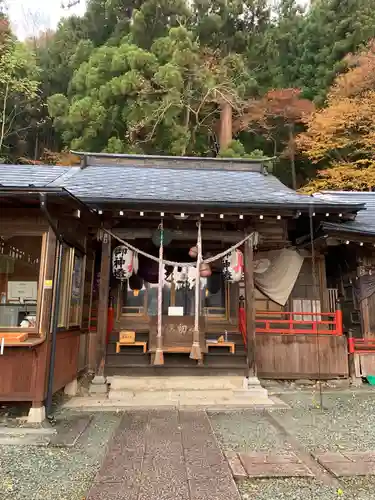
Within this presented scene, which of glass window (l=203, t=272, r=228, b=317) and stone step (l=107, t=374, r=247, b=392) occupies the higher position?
glass window (l=203, t=272, r=228, b=317)

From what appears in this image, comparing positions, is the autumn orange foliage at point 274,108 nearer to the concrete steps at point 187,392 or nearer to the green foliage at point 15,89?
the green foliage at point 15,89

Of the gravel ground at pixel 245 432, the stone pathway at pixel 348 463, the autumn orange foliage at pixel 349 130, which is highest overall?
the autumn orange foliage at pixel 349 130

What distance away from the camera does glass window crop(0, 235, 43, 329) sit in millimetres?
5875

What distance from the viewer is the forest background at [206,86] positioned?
18938mm

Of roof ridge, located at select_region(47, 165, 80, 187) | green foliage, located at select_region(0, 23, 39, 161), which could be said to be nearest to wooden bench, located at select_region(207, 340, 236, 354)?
roof ridge, located at select_region(47, 165, 80, 187)

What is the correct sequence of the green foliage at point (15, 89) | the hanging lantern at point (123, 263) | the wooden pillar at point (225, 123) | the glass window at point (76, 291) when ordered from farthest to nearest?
the wooden pillar at point (225, 123)
the green foliage at point (15, 89)
the hanging lantern at point (123, 263)
the glass window at point (76, 291)

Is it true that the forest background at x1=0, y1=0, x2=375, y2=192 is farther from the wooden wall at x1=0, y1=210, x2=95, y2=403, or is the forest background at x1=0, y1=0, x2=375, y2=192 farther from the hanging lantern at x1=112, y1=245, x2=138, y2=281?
the wooden wall at x1=0, y1=210, x2=95, y2=403

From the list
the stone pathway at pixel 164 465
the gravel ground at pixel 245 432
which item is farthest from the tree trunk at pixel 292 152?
the stone pathway at pixel 164 465

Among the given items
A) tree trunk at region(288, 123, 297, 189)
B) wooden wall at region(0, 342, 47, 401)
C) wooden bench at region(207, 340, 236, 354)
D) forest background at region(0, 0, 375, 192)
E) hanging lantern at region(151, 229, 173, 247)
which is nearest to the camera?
wooden wall at region(0, 342, 47, 401)

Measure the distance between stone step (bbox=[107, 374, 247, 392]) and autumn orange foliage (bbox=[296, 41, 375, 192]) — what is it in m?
14.0

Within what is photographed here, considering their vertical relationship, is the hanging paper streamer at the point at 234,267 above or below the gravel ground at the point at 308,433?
above

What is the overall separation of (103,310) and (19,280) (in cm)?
170

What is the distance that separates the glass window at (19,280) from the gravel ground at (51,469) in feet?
6.37

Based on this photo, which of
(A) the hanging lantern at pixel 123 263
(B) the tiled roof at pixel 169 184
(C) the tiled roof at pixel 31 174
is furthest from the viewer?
(C) the tiled roof at pixel 31 174
